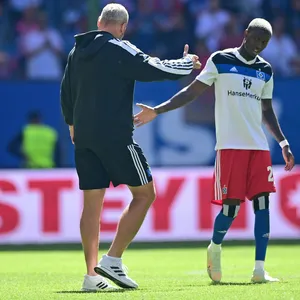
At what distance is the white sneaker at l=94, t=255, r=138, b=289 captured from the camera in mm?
8211

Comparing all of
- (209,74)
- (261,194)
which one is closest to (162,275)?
(261,194)

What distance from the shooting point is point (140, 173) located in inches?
328

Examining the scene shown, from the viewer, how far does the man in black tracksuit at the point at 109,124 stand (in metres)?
8.23

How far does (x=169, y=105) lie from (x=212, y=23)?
12.1 meters

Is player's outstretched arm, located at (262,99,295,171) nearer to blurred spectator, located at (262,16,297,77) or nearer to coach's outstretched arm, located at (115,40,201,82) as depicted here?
coach's outstretched arm, located at (115,40,201,82)

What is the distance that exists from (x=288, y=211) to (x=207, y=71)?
691 centimetres

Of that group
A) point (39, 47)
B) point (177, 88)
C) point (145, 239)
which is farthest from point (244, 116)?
point (39, 47)

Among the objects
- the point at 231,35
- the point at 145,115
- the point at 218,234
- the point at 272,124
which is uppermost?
the point at 231,35

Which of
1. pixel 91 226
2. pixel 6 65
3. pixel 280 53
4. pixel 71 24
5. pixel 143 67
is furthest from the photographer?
pixel 71 24

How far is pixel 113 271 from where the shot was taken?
8.23 metres

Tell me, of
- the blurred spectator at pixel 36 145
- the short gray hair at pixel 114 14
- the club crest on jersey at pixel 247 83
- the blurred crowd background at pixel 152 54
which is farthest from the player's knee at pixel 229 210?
the blurred spectator at pixel 36 145

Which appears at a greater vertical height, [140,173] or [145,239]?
[140,173]

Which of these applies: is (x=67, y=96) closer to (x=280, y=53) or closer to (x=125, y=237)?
(x=125, y=237)

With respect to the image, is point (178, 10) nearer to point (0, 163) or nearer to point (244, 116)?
point (0, 163)
